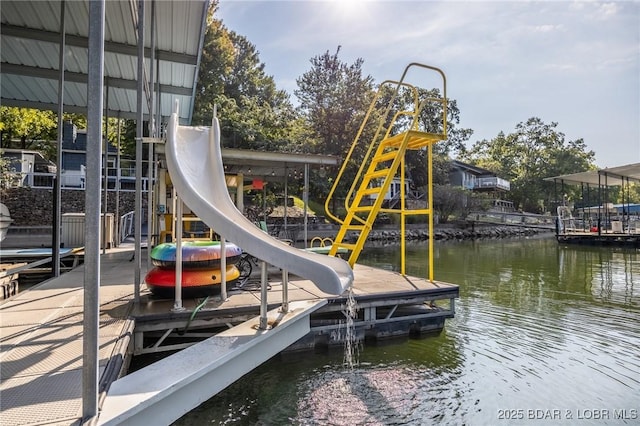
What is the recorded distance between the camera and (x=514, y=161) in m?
47.8

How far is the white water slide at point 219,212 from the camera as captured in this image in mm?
2127

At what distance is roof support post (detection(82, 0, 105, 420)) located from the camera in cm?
153

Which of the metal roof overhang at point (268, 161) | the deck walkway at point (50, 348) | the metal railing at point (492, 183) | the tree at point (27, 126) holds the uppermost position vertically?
the tree at point (27, 126)

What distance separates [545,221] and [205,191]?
40.6 m

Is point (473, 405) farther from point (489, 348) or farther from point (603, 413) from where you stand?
point (489, 348)

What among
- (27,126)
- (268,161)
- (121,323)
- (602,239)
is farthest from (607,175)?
(27,126)

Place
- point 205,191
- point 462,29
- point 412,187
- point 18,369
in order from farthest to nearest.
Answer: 1. point 412,187
2. point 462,29
3. point 205,191
4. point 18,369

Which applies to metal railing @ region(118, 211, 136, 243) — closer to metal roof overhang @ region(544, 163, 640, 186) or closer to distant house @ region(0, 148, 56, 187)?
distant house @ region(0, 148, 56, 187)

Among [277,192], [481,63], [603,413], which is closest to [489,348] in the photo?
[603,413]

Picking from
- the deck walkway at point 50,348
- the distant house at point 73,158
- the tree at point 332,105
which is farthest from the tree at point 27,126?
the tree at point 332,105

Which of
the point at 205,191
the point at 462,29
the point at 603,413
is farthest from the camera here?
the point at 462,29

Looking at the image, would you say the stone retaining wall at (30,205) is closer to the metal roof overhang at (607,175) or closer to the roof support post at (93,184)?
the roof support post at (93,184)

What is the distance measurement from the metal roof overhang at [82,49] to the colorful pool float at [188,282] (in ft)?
11.2

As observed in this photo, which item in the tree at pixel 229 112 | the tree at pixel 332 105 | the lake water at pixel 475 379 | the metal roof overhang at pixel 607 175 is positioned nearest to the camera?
the lake water at pixel 475 379
